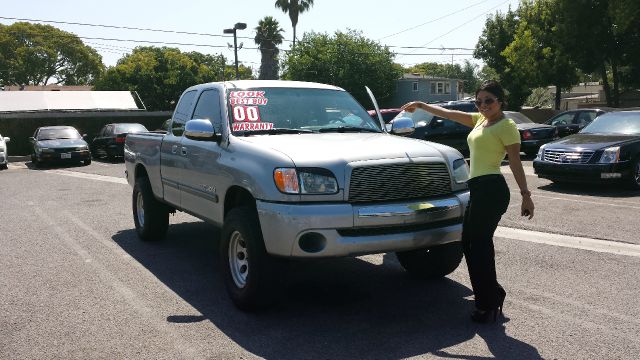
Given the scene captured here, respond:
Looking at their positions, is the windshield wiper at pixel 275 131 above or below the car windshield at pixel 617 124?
above

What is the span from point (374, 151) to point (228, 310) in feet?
5.65

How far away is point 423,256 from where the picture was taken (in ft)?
18.0

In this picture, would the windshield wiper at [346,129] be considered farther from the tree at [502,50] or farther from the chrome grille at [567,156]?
the tree at [502,50]

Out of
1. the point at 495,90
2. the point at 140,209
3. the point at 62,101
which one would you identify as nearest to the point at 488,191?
the point at 495,90

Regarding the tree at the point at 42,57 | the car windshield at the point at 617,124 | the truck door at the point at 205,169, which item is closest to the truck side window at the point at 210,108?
the truck door at the point at 205,169

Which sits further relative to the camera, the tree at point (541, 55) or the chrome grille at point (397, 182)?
the tree at point (541, 55)

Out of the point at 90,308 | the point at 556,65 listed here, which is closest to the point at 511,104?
the point at 556,65

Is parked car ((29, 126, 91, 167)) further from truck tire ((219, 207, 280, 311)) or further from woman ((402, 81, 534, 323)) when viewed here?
woman ((402, 81, 534, 323))

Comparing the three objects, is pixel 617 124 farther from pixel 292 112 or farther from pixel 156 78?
pixel 156 78

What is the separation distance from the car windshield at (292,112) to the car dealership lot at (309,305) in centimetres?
144

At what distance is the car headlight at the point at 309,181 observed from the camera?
4273 millimetres

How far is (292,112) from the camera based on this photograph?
5582 millimetres

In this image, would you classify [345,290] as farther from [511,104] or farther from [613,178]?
[511,104]

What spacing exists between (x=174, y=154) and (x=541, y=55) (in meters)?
34.1
